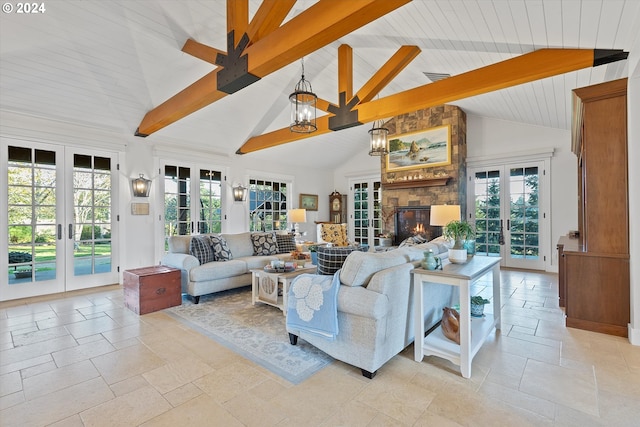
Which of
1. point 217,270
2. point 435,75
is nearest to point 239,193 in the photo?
point 217,270

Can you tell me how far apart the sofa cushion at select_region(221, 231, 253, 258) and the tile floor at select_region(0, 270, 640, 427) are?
2.01 meters

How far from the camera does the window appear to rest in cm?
742

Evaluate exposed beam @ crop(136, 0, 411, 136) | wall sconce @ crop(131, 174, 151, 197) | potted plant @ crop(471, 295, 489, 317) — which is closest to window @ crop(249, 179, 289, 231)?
wall sconce @ crop(131, 174, 151, 197)

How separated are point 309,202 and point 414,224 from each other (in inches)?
119

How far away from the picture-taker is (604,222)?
2982 millimetres

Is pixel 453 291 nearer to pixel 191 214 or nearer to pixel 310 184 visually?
pixel 191 214

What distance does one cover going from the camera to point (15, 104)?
410 cm

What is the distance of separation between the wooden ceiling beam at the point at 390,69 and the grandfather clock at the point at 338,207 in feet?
15.2

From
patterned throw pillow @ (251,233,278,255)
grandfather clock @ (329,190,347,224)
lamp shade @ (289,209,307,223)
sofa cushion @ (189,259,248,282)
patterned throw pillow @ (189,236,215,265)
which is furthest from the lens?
grandfather clock @ (329,190,347,224)

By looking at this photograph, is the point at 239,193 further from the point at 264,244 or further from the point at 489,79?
the point at 489,79

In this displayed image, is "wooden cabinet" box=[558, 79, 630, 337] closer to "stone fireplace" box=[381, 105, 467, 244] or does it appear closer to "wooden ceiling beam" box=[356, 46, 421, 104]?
"wooden ceiling beam" box=[356, 46, 421, 104]

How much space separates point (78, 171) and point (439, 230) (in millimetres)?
6979

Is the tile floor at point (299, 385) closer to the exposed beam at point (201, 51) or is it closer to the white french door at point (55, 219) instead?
the white french door at point (55, 219)

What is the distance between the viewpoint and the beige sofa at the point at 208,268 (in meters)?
4.04
